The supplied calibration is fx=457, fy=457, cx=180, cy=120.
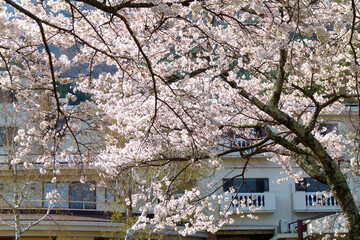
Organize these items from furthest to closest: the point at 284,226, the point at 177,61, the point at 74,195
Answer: the point at 74,195 < the point at 284,226 < the point at 177,61

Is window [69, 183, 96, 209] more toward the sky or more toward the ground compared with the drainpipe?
more toward the sky

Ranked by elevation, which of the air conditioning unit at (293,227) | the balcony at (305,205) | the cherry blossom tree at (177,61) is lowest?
the air conditioning unit at (293,227)

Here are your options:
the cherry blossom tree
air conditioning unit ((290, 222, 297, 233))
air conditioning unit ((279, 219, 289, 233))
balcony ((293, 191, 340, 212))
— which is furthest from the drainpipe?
the cherry blossom tree

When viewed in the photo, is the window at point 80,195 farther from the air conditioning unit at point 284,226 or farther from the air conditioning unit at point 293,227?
the air conditioning unit at point 293,227

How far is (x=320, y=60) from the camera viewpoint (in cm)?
550

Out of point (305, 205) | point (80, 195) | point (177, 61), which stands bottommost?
point (305, 205)

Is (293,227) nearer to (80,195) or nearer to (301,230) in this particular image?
(301,230)

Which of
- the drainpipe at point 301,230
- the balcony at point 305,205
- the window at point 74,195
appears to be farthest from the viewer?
the balcony at point 305,205

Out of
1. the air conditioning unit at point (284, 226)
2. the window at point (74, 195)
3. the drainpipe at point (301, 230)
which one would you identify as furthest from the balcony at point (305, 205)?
the window at point (74, 195)

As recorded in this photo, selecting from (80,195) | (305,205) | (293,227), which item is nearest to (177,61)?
(293,227)

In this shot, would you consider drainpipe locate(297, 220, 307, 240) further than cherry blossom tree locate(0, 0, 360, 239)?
Yes

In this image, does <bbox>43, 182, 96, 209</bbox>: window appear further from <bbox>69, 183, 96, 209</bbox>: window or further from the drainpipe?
the drainpipe

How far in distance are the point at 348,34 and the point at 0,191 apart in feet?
59.6

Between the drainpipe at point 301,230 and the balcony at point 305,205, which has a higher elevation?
the balcony at point 305,205
